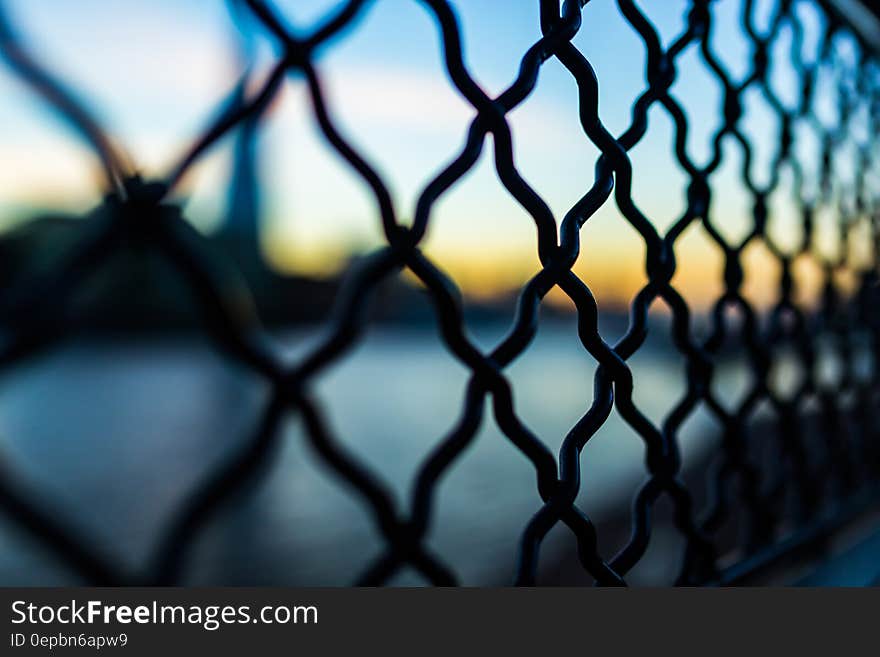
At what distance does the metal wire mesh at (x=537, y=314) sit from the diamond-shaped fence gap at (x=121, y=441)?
0.08 ft

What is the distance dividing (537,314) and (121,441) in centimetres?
692

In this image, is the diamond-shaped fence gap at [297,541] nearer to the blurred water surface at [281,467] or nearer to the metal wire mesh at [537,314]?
the blurred water surface at [281,467]

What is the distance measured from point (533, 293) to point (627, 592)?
0.96ft

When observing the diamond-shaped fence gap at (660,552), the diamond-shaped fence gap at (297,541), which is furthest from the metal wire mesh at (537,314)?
the diamond-shaped fence gap at (297,541)

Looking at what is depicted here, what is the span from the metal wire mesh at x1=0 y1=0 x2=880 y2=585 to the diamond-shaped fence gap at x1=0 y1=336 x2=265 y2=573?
0.08 ft

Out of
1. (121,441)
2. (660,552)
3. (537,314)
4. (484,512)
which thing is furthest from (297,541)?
(121,441)

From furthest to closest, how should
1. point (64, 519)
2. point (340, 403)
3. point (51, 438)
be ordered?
point (340, 403)
point (51, 438)
point (64, 519)

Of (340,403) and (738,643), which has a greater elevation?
(340,403)

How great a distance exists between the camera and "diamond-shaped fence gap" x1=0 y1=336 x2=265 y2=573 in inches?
13.0

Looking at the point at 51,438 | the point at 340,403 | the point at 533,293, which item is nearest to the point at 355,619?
the point at 533,293

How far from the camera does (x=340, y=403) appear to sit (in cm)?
940

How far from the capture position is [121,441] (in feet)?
21.0

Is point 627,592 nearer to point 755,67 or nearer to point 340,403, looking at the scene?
point 755,67

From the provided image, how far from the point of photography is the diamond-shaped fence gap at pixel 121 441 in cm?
33
